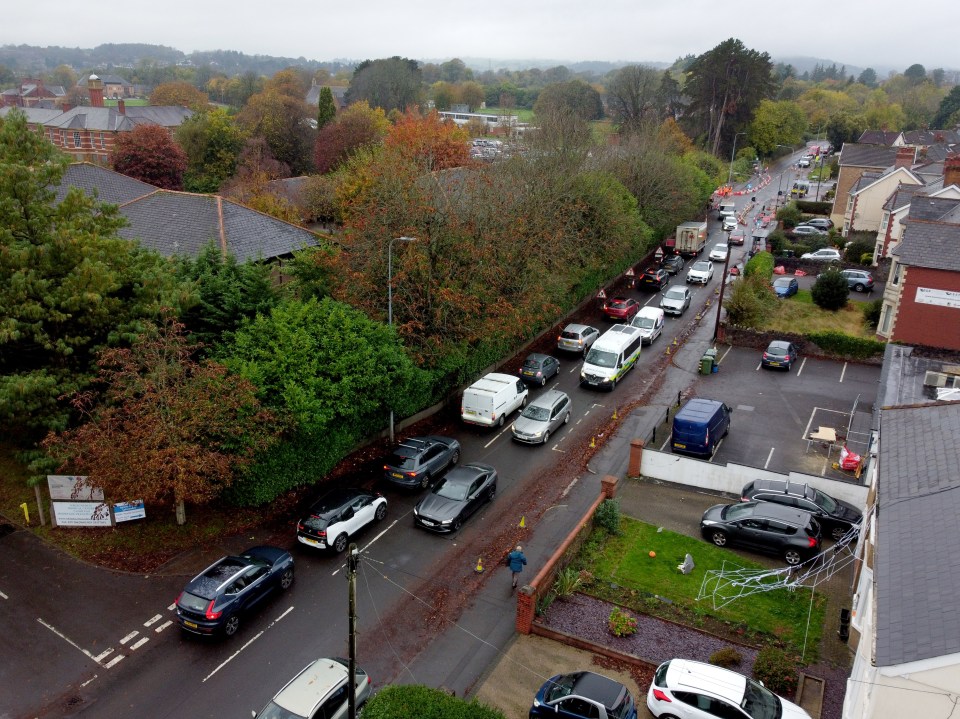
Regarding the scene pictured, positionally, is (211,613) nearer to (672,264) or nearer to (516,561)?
(516,561)

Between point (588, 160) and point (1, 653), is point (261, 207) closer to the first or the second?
point (588, 160)

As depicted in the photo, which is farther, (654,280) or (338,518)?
(654,280)

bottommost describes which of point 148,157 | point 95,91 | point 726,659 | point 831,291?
point 726,659

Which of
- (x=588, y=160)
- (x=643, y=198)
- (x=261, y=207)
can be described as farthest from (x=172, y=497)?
(x=643, y=198)

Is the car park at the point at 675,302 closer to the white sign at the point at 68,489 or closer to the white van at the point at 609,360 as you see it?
the white van at the point at 609,360

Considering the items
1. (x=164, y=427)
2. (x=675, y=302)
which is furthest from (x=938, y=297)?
(x=164, y=427)

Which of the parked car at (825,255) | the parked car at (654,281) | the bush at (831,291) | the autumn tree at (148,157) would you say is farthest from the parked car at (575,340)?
the autumn tree at (148,157)
